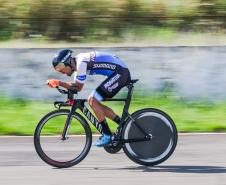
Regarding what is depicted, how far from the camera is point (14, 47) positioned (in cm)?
1529

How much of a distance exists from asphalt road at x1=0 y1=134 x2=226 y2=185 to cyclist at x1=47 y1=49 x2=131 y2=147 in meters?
0.53

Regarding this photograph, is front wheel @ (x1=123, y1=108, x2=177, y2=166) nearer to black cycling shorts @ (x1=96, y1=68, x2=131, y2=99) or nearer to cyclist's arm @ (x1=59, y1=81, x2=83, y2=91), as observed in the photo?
black cycling shorts @ (x1=96, y1=68, x2=131, y2=99)

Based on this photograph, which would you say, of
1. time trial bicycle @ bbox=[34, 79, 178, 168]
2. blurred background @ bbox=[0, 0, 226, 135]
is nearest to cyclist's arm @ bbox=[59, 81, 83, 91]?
time trial bicycle @ bbox=[34, 79, 178, 168]

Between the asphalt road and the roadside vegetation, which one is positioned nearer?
the asphalt road

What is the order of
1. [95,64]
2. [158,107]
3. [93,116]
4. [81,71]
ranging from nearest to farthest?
[81,71]
[95,64]
[93,116]
[158,107]

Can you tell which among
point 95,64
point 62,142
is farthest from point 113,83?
point 62,142

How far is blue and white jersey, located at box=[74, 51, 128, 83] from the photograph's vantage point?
358 inches

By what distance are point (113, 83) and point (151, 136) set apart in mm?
847

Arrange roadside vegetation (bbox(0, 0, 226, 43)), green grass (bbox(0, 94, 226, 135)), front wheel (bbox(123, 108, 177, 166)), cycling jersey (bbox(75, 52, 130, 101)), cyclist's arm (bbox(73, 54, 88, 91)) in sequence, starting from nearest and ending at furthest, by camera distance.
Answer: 1. cyclist's arm (bbox(73, 54, 88, 91))
2. cycling jersey (bbox(75, 52, 130, 101))
3. front wheel (bbox(123, 108, 177, 166))
4. green grass (bbox(0, 94, 226, 135))
5. roadside vegetation (bbox(0, 0, 226, 43))

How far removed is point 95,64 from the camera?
9234 millimetres

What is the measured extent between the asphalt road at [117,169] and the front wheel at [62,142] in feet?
0.41

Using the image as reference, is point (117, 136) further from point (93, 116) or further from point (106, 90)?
point (106, 90)

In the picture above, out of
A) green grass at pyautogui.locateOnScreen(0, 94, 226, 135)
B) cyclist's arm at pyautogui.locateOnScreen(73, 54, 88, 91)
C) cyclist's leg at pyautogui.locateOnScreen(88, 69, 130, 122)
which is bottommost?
green grass at pyautogui.locateOnScreen(0, 94, 226, 135)

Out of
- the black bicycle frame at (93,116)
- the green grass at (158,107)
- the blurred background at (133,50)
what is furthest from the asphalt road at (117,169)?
the blurred background at (133,50)
